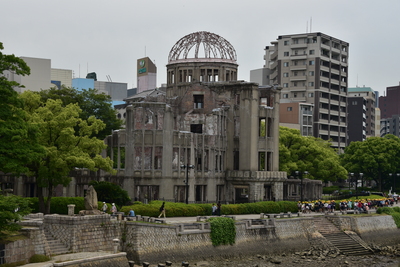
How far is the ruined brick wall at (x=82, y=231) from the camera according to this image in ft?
147

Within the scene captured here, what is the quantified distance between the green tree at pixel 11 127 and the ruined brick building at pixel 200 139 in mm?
27611

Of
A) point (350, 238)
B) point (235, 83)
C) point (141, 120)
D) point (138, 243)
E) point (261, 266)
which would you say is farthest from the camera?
point (235, 83)

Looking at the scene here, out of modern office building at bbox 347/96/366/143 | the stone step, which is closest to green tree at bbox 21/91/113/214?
the stone step

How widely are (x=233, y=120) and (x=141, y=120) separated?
14.7m

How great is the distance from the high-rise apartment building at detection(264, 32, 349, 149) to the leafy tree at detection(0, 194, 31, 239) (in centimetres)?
11839

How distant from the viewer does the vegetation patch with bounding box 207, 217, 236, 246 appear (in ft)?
173

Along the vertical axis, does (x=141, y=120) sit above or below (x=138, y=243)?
above

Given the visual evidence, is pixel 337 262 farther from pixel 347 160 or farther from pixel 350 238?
pixel 347 160

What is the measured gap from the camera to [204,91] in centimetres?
8194

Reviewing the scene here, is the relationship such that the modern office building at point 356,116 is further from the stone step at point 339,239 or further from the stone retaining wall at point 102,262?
the stone retaining wall at point 102,262

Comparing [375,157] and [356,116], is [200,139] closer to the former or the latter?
[375,157]

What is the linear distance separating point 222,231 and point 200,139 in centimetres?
2309

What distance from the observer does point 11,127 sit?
1602 inches

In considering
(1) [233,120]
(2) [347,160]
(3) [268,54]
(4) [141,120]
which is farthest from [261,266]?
(3) [268,54]
